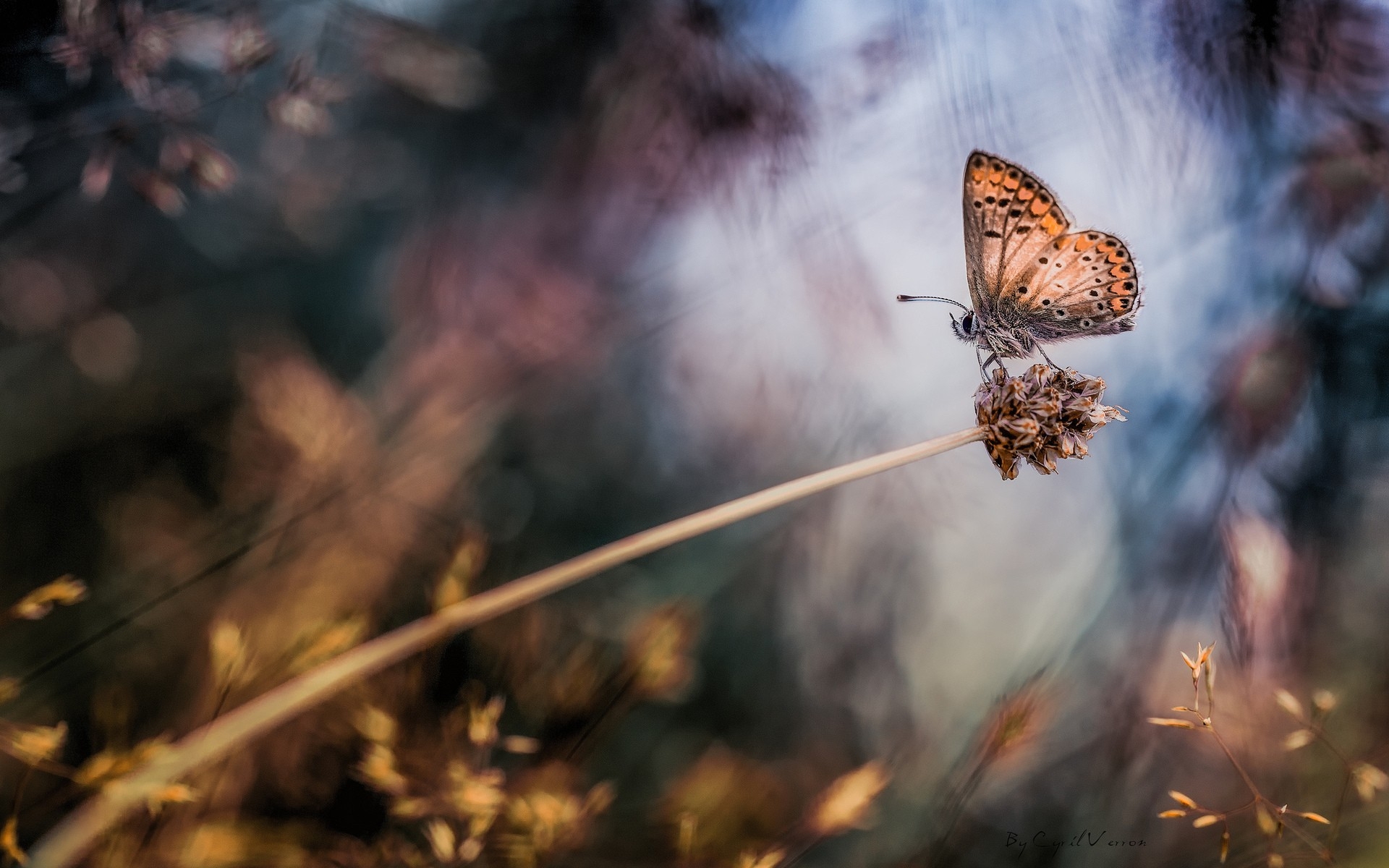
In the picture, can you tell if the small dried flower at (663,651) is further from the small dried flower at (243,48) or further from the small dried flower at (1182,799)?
the small dried flower at (243,48)

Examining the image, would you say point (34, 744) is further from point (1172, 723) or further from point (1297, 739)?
point (1297, 739)

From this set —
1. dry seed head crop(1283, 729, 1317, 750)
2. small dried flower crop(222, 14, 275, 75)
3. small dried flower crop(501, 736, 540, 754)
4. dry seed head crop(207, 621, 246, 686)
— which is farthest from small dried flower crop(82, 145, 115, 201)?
dry seed head crop(1283, 729, 1317, 750)

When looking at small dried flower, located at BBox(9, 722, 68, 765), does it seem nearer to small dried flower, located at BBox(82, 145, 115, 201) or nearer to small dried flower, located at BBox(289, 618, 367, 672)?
small dried flower, located at BBox(289, 618, 367, 672)

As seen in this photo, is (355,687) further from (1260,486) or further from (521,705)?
(1260,486)

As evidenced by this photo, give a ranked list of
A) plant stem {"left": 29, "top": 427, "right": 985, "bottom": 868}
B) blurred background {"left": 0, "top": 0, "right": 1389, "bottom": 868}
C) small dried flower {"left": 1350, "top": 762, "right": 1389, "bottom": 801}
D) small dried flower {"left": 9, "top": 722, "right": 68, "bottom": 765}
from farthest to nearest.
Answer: small dried flower {"left": 1350, "top": 762, "right": 1389, "bottom": 801} < blurred background {"left": 0, "top": 0, "right": 1389, "bottom": 868} < small dried flower {"left": 9, "top": 722, "right": 68, "bottom": 765} < plant stem {"left": 29, "top": 427, "right": 985, "bottom": 868}

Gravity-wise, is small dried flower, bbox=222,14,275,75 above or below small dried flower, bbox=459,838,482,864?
above

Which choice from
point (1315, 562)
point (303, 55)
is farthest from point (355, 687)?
point (1315, 562)

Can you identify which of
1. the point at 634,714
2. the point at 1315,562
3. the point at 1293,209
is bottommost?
the point at 634,714
